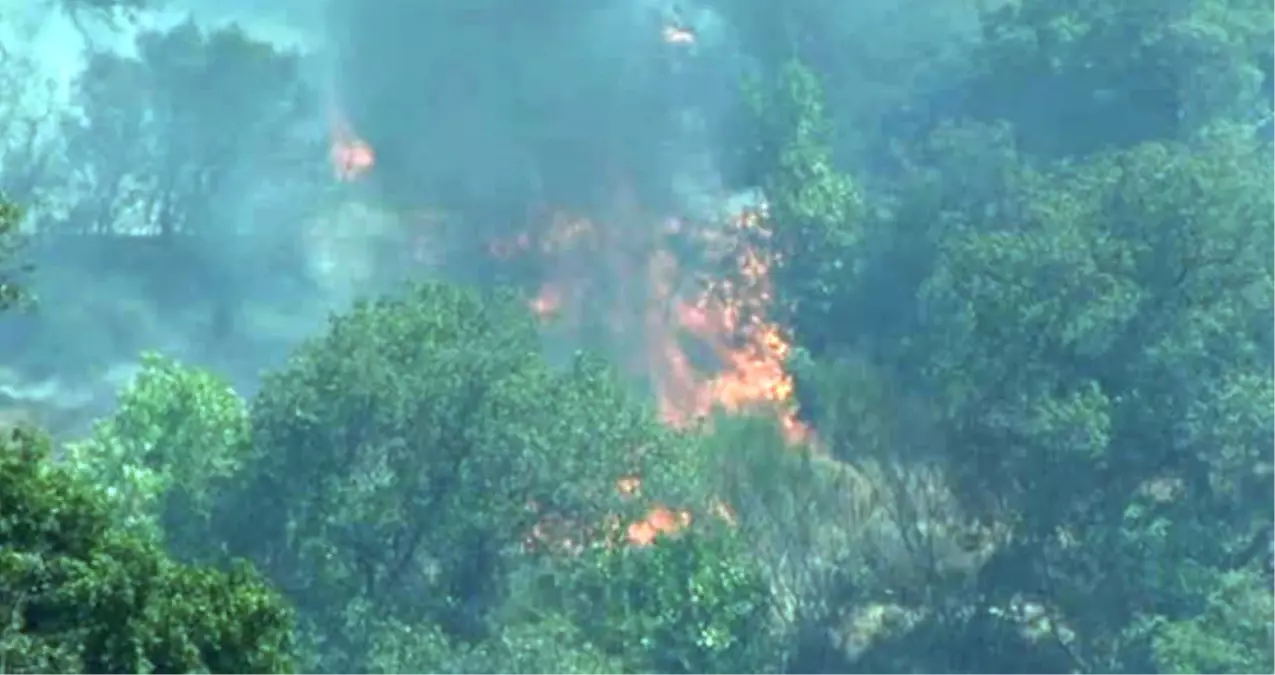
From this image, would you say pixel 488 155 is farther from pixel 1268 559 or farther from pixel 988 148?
pixel 1268 559

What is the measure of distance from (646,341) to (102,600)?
41362 millimetres

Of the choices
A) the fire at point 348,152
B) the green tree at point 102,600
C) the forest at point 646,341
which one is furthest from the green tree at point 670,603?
the fire at point 348,152

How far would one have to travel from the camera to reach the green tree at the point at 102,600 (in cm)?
1527

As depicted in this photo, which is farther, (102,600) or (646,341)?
(646,341)

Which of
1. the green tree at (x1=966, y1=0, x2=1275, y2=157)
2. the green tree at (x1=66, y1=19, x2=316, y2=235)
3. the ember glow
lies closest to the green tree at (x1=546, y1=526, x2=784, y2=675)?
the ember glow

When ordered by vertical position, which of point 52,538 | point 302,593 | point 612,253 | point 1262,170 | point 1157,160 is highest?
point 612,253

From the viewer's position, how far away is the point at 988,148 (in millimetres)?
56469

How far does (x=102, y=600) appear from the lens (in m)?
15.6

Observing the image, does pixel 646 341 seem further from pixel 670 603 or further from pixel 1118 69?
pixel 670 603

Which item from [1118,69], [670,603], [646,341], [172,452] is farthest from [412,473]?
[1118,69]

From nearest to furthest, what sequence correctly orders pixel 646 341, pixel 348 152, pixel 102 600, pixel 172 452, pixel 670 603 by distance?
pixel 102 600 < pixel 670 603 < pixel 172 452 < pixel 646 341 < pixel 348 152

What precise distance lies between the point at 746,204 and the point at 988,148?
828 cm

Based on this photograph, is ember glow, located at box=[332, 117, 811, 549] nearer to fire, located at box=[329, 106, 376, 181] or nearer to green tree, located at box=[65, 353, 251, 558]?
fire, located at box=[329, 106, 376, 181]

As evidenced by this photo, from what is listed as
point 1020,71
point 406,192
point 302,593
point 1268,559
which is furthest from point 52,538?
point 1020,71
